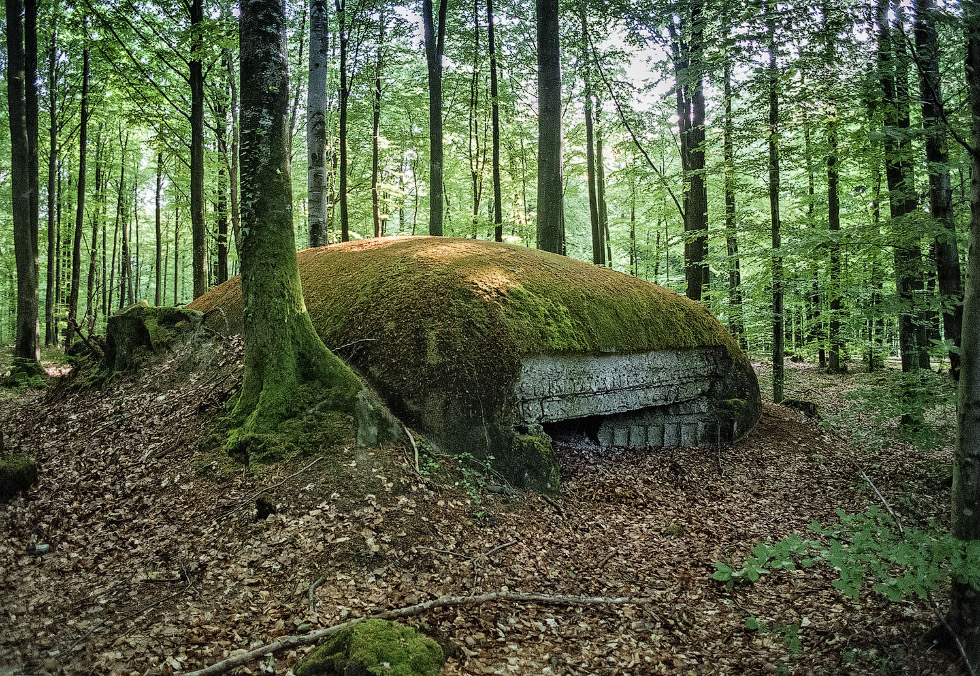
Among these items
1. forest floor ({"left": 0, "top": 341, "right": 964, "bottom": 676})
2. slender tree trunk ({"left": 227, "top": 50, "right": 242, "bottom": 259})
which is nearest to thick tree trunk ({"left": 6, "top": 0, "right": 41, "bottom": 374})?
slender tree trunk ({"left": 227, "top": 50, "right": 242, "bottom": 259})

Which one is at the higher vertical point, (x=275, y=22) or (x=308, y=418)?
(x=275, y=22)

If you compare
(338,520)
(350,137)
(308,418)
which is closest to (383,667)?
(338,520)

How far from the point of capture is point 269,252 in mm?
5156

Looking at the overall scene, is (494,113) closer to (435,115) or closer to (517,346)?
(435,115)

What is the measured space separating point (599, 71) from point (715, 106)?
3054mm

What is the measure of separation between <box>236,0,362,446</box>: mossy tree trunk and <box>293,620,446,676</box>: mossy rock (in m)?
2.56

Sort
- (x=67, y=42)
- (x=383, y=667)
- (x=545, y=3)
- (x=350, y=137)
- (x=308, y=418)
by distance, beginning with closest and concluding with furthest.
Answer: (x=383, y=667) → (x=308, y=418) → (x=545, y=3) → (x=67, y=42) → (x=350, y=137)

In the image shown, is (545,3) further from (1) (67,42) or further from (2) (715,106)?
(1) (67,42)

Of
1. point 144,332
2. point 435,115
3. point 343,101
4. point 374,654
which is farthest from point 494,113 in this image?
point 374,654

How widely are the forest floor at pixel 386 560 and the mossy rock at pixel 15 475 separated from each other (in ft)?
0.39

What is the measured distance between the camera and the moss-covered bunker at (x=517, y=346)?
223 inches

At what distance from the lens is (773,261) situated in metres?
8.30

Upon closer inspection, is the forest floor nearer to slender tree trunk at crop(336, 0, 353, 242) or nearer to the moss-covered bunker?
the moss-covered bunker

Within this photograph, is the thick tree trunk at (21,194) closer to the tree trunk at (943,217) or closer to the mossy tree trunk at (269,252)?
the mossy tree trunk at (269,252)
